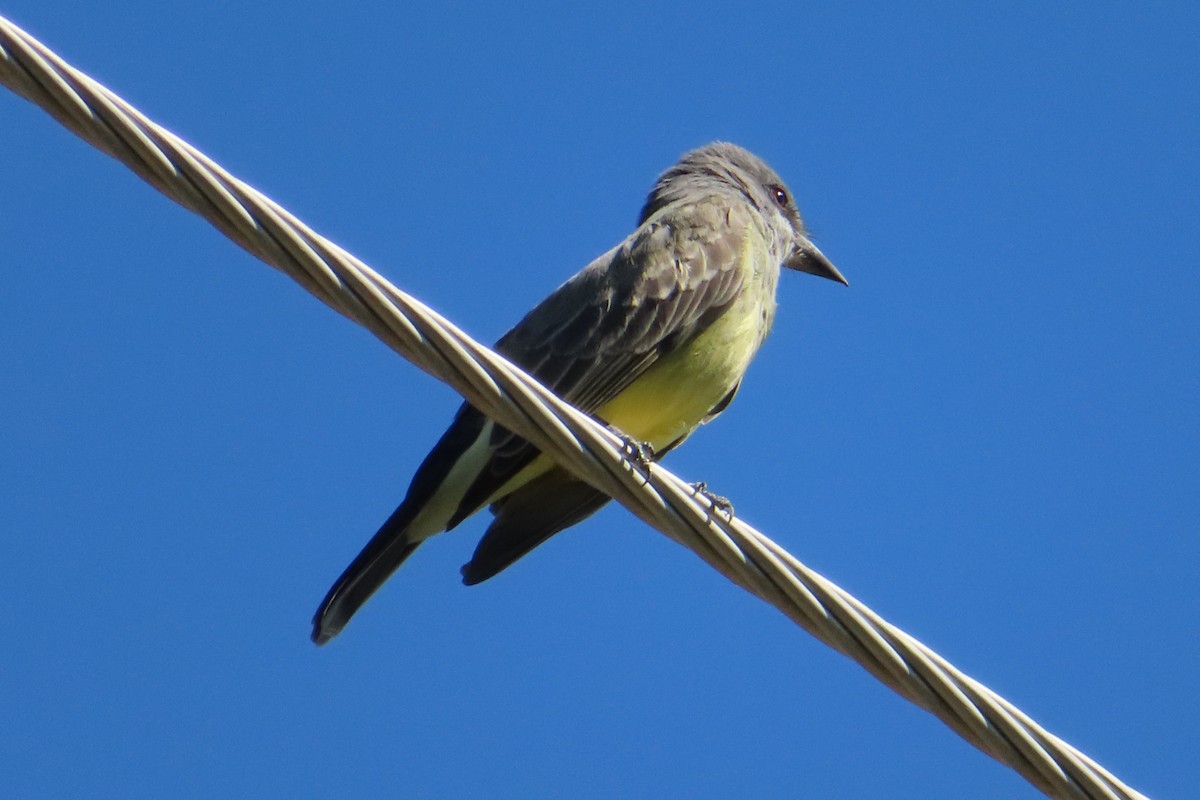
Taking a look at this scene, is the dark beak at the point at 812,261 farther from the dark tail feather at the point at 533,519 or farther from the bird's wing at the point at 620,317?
the dark tail feather at the point at 533,519

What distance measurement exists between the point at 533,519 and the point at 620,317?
35.5 inches

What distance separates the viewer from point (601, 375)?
20.3 ft

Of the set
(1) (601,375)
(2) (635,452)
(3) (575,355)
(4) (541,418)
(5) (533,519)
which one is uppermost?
(3) (575,355)

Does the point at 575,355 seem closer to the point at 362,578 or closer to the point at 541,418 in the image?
the point at 362,578

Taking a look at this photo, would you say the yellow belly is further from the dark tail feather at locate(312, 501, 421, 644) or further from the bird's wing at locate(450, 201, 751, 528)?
the dark tail feather at locate(312, 501, 421, 644)

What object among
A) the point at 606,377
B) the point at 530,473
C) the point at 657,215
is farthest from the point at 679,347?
the point at 657,215

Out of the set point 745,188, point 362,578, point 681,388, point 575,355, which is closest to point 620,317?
point 575,355

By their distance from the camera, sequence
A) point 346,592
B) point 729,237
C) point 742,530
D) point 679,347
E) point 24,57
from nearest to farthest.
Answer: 1. point 24,57
2. point 742,530
3. point 346,592
4. point 679,347
5. point 729,237

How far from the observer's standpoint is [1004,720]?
129 inches

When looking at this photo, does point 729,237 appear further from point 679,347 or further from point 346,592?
point 346,592

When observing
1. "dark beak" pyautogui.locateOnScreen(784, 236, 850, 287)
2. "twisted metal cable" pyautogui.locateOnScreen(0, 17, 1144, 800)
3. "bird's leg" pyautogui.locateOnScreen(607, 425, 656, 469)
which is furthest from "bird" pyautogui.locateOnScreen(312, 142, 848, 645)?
"twisted metal cable" pyautogui.locateOnScreen(0, 17, 1144, 800)

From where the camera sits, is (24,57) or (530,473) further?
(530,473)

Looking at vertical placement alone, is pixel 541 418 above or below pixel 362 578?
below

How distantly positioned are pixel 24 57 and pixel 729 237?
4.51 m
